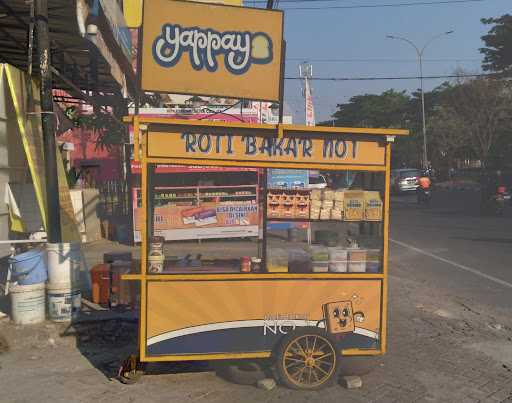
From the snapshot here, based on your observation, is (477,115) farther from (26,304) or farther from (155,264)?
(155,264)

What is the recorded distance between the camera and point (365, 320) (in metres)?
4.85

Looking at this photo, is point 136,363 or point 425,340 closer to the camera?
point 136,363

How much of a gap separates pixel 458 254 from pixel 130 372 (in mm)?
9498

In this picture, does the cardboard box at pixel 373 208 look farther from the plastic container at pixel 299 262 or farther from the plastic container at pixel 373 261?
the plastic container at pixel 299 262

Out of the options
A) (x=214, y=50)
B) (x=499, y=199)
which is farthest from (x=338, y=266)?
(x=499, y=199)

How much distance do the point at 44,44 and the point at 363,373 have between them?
5.54 metres

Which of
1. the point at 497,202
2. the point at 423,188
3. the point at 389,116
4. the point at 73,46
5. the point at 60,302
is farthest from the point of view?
the point at 389,116

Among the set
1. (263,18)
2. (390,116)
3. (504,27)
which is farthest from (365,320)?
(390,116)

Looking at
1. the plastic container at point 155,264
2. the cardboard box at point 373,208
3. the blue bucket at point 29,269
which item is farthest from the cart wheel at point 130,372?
the cardboard box at point 373,208

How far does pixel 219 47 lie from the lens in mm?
5414

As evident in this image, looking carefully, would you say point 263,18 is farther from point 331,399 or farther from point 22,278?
point 22,278

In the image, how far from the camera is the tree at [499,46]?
39.3 meters

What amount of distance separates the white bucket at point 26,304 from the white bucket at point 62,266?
236 millimetres

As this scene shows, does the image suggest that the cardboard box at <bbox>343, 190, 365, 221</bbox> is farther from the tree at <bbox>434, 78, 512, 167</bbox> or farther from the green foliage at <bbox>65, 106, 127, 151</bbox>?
the tree at <bbox>434, 78, 512, 167</bbox>
